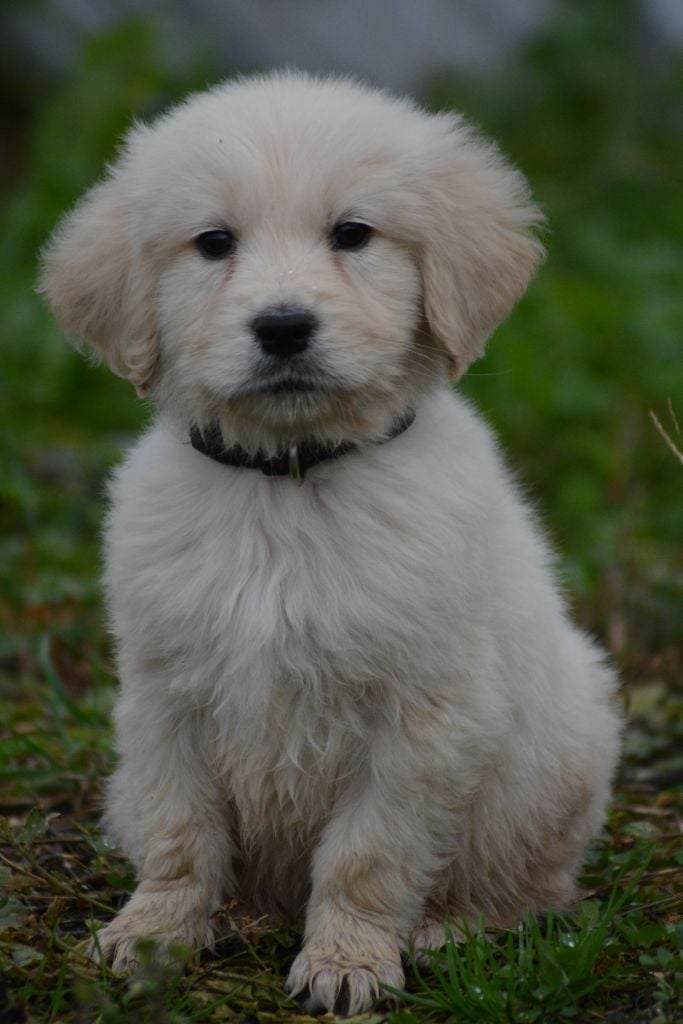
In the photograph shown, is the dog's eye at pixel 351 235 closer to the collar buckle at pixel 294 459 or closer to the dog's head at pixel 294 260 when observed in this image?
the dog's head at pixel 294 260

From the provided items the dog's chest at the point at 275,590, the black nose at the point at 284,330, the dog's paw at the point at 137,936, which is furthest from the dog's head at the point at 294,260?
the dog's paw at the point at 137,936

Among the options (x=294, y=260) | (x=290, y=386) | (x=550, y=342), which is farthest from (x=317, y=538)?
(x=550, y=342)

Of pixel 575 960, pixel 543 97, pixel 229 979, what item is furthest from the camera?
pixel 543 97

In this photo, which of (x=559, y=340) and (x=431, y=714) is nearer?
(x=431, y=714)

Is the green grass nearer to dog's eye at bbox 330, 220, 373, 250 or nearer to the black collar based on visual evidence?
the black collar

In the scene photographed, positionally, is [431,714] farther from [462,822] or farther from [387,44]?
[387,44]

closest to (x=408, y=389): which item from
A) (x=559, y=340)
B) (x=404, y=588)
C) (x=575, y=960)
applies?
(x=404, y=588)

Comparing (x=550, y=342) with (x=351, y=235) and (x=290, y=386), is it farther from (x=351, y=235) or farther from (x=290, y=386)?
(x=290, y=386)
